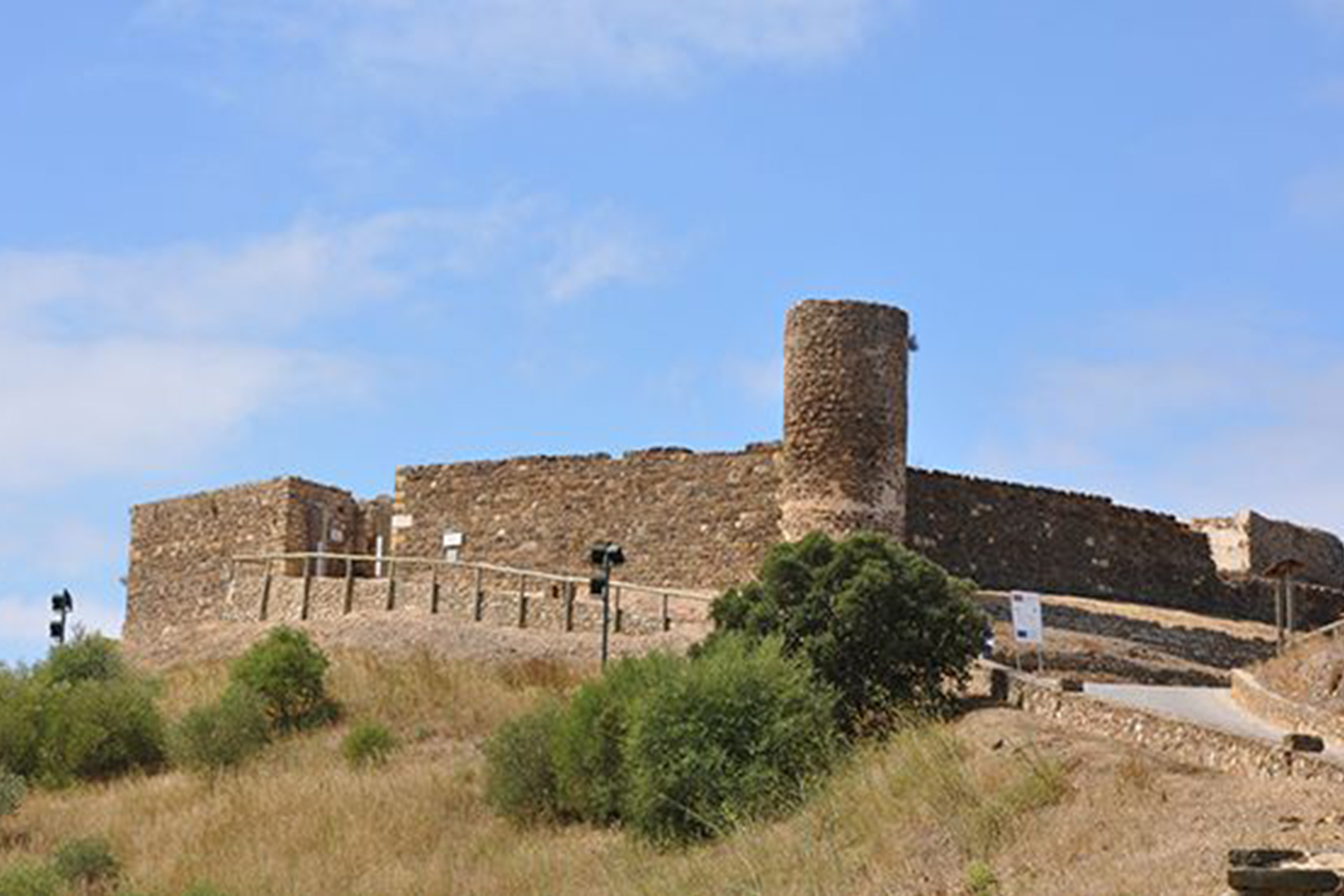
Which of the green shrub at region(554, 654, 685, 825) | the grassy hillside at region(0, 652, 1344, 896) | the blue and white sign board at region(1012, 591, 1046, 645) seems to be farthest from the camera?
the blue and white sign board at region(1012, 591, 1046, 645)

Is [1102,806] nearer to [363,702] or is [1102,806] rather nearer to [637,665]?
[637,665]

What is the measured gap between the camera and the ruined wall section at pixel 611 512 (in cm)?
4238

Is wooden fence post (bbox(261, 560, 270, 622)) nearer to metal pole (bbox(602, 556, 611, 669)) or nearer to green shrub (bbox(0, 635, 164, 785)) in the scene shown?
green shrub (bbox(0, 635, 164, 785))

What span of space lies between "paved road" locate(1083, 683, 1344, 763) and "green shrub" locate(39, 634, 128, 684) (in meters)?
18.7

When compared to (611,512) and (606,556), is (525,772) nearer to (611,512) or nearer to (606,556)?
(606,556)

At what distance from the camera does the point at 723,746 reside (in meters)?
27.7

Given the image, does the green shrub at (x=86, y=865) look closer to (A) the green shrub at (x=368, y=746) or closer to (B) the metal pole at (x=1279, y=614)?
(A) the green shrub at (x=368, y=746)

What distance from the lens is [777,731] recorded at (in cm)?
2736

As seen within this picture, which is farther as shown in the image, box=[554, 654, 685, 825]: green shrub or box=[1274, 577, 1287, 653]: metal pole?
box=[1274, 577, 1287, 653]: metal pole

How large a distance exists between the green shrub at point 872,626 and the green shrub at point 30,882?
30.6 feet

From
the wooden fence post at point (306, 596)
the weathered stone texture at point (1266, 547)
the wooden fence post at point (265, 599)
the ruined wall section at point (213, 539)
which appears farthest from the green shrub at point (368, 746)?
the weathered stone texture at point (1266, 547)

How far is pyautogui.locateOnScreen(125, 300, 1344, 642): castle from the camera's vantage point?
41094 mm

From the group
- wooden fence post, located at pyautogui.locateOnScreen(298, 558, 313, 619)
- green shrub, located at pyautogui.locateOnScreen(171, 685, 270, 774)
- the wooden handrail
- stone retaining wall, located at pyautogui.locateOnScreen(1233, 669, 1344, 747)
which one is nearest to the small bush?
green shrub, located at pyautogui.locateOnScreen(171, 685, 270, 774)

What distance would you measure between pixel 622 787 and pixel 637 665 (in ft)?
7.35
